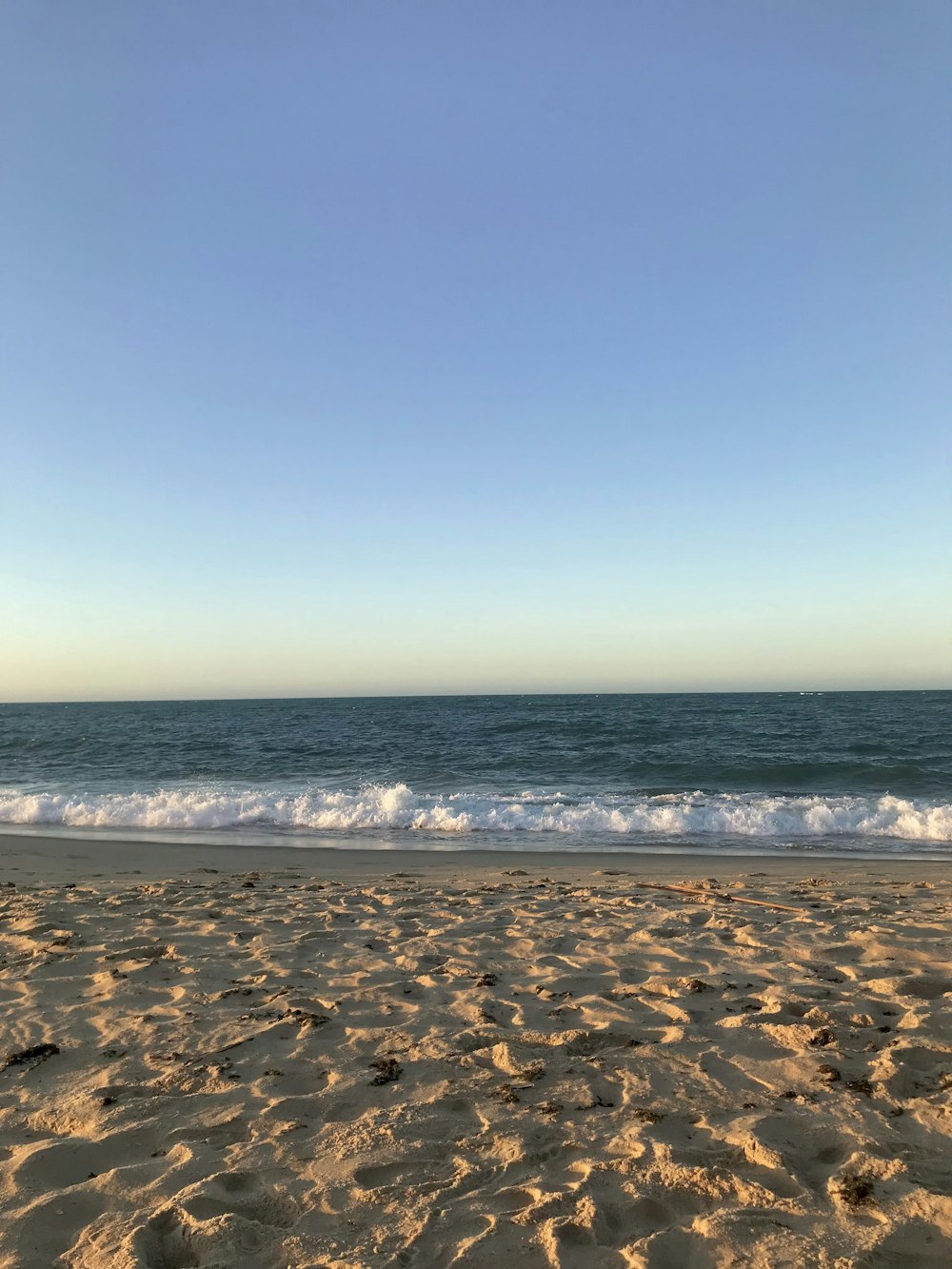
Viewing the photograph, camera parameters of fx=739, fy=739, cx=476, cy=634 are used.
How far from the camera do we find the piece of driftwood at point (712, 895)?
7327 mm

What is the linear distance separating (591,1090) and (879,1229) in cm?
131

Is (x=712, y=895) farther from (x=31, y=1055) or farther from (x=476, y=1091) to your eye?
(x=31, y=1055)

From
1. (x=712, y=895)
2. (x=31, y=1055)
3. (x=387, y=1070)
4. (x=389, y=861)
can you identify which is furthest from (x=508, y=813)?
(x=31, y=1055)

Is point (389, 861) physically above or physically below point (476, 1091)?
below

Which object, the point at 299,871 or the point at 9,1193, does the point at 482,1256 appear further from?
the point at 299,871

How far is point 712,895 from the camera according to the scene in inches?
319

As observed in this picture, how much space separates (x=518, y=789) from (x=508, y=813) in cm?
456

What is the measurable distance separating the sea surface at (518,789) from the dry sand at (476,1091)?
6766mm

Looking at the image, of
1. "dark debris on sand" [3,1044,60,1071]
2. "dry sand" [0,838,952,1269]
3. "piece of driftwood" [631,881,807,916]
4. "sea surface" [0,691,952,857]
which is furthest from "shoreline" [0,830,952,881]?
"dark debris on sand" [3,1044,60,1071]

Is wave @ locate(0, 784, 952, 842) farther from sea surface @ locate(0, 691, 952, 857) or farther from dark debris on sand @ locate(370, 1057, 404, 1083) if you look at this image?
dark debris on sand @ locate(370, 1057, 404, 1083)

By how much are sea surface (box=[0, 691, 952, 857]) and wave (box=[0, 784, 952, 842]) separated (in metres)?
0.04

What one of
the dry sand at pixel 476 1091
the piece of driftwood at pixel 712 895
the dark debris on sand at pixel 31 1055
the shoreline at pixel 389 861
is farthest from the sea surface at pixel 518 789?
the dark debris on sand at pixel 31 1055

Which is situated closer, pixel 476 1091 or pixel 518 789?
pixel 476 1091

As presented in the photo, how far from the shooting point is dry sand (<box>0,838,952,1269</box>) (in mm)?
2592
